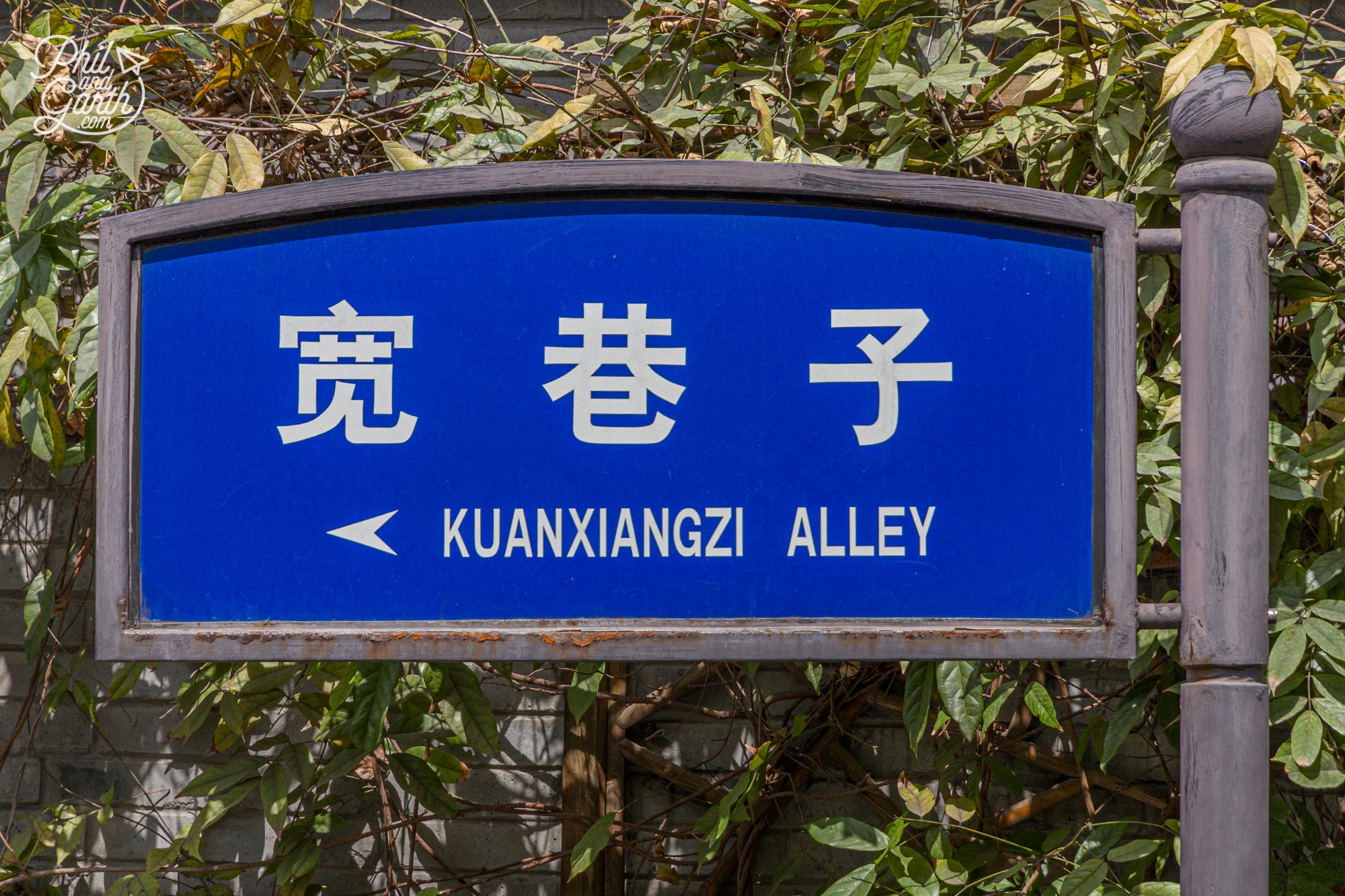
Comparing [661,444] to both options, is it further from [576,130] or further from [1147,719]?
[1147,719]

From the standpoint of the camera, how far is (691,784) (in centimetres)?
238

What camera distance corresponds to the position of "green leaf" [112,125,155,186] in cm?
157

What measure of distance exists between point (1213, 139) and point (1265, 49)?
1.12ft

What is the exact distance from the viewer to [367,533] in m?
1.00

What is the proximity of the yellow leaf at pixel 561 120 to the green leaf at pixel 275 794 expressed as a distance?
1236mm

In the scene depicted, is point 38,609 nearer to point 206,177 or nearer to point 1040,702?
point 206,177

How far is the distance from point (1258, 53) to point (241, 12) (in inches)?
59.0

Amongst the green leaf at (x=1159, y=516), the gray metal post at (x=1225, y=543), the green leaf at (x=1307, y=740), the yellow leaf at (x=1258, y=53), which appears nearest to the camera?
the gray metal post at (x=1225, y=543)

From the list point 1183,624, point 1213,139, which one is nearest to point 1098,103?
point 1213,139

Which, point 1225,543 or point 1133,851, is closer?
point 1225,543

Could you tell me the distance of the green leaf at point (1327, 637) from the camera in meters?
1.43

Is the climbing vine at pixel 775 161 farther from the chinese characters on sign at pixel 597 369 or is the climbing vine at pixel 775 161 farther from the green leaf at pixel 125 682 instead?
the chinese characters on sign at pixel 597 369

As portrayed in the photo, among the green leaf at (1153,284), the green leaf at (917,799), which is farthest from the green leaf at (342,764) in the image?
the green leaf at (1153,284)

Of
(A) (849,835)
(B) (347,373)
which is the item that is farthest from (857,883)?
(B) (347,373)
